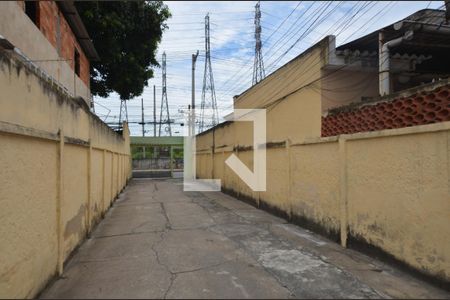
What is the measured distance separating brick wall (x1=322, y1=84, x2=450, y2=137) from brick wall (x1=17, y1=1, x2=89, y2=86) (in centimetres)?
654

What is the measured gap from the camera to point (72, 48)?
11.8 m

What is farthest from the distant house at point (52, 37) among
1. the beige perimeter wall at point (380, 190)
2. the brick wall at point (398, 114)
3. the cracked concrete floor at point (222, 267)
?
the brick wall at point (398, 114)

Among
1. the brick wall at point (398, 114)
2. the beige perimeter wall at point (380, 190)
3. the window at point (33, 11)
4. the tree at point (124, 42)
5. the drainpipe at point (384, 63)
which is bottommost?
the beige perimeter wall at point (380, 190)

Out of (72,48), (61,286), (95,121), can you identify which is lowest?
(61,286)

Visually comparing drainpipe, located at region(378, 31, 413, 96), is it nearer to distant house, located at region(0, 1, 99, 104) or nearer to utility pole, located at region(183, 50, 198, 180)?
distant house, located at region(0, 1, 99, 104)

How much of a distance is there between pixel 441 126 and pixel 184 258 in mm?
3805

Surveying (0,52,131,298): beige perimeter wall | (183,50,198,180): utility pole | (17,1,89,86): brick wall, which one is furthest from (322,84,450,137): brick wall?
(183,50,198,180): utility pole

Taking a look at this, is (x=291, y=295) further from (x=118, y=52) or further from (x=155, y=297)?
(x=118, y=52)

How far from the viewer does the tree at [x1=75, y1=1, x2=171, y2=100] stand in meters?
14.1

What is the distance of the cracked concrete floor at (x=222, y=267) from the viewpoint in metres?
4.14

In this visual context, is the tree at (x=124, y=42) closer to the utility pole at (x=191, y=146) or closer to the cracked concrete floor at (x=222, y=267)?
the utility pole at (x=191, y=146)

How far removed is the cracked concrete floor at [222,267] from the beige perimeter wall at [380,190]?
320 mm

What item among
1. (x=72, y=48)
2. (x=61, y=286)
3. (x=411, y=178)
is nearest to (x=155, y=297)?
(x=61, y=286)

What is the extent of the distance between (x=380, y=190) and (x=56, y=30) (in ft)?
28.7
